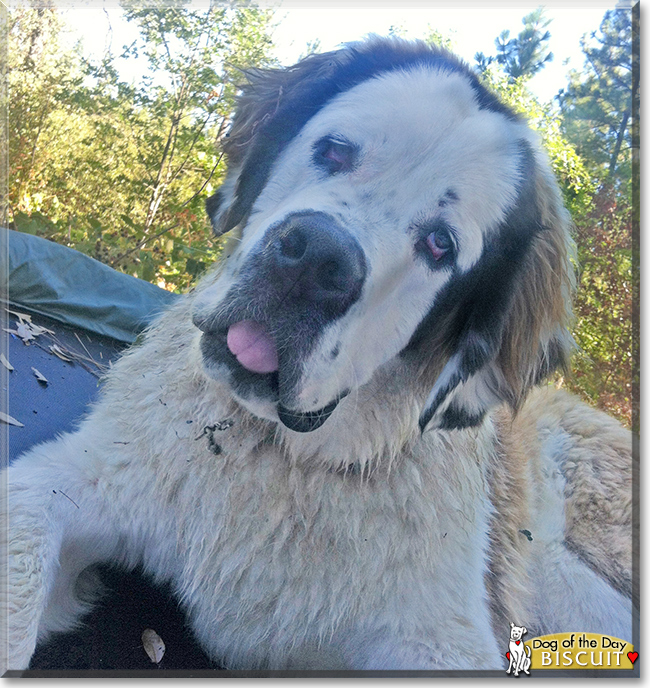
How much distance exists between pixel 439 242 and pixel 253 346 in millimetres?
513

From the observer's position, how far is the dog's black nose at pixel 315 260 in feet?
4.65

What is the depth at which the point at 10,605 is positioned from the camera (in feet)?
5.09

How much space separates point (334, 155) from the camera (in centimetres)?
163

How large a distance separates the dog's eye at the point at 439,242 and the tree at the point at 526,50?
0.56 m

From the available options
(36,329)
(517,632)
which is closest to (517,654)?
(517,632)

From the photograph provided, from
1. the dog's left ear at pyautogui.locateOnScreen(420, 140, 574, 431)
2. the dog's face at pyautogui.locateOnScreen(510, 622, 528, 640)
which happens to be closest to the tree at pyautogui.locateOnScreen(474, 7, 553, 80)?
the dog's left ear at pyautogui.locateOnScreen(420, 140, 574, 431)

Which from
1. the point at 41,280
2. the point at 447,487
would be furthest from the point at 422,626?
the point at 41,280

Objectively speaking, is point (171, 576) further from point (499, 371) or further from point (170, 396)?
point (499, 371)

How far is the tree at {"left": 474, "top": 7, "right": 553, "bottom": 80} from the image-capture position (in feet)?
6.06

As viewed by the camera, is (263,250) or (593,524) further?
(593,524)

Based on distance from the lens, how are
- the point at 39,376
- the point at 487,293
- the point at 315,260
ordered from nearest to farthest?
the point at 315,260
the point at 487,293
the point at 39,376

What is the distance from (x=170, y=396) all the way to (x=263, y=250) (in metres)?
0.63

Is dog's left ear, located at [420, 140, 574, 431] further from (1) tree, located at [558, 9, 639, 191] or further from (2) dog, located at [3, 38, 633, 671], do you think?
(1) tree, located at [558, 9, 639, 191]

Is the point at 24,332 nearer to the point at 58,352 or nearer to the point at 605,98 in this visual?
the point at 58,352
